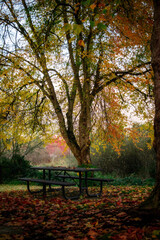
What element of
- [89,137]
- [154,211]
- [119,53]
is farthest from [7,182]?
[154,211]

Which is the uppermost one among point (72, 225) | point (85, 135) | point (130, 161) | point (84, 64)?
point (84, 64)

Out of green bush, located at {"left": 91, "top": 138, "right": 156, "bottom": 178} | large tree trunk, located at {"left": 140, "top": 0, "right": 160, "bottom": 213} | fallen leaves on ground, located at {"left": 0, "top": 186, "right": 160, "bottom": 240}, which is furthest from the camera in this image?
green bush, located at {"left": 91, "top": 138, "right": 156, "bottom": 178}

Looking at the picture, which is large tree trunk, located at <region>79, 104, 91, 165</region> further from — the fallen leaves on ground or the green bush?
the fallen leaves on ground

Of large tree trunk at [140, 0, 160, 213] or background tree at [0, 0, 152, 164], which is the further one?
background tree at [0, 0, 152, 164]

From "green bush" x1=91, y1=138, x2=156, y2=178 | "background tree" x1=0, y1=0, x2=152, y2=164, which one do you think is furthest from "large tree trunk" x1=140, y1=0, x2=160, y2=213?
"green bush" x1=91, y1=138, x2=156, y2=178

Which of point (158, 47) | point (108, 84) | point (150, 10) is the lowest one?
point (158, 47)

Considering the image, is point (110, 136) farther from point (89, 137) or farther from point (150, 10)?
point (150, 10)

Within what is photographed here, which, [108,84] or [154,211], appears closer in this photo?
[154,211]

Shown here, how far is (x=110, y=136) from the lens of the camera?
10.1 meters

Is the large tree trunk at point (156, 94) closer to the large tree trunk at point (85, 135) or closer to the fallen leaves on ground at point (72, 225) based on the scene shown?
the fallen leaves on ground at point (72, 225)

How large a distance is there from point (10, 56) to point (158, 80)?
6.46 meters

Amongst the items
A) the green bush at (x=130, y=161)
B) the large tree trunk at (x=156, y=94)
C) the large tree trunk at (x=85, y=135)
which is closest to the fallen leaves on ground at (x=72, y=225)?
the large tree trunk at (x=156, y=94)

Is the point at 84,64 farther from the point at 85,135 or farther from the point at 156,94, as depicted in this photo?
the point at 156,94

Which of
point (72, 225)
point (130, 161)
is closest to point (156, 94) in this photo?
point (72, 225)
